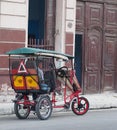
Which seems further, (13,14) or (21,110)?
(13,14)

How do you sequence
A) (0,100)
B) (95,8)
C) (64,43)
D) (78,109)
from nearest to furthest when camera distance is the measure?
(78,109), (0,100), (64,43), (95,8)

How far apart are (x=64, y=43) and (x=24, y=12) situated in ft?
6.83

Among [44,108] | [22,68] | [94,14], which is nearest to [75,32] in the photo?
[94,14]

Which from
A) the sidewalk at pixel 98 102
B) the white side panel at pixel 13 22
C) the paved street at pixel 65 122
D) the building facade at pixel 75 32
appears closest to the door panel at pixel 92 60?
the building facade at pixel 75 32

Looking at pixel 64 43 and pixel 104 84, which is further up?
pixel 64 43

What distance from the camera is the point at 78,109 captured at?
15812mm

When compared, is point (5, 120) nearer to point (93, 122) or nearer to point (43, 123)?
point (43, 123)

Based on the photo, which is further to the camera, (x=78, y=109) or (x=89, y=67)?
(x=89, y=67)

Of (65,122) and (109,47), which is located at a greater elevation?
(109,47)

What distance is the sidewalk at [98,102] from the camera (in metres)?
16.3

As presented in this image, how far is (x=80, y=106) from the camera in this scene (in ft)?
51.8

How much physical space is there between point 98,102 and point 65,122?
16.3 feet

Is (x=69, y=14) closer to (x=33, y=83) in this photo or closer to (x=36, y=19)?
(x=36, y=19)

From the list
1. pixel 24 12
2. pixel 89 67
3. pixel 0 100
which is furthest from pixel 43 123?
pixel 89 67
